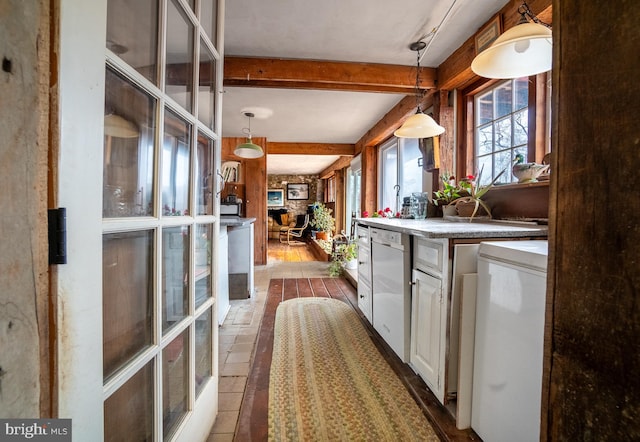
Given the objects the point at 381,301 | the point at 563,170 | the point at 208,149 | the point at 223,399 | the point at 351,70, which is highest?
the point at 351,70

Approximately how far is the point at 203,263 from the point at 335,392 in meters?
0.96

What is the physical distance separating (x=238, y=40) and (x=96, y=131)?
1968mm

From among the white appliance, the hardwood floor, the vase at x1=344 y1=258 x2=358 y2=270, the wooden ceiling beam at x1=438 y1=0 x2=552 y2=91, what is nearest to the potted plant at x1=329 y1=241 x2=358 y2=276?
the vase at x1=344 y1=258 x2=358 y2=270

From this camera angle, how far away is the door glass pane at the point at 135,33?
2.05ft

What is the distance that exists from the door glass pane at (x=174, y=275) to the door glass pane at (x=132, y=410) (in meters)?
0.14

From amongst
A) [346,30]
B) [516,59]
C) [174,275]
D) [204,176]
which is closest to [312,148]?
[346,30]

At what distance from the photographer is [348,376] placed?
1543 millimetres

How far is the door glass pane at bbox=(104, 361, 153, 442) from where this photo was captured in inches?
24.9

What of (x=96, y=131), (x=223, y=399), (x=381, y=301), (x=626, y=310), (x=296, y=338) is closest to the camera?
(x=626, y=310)

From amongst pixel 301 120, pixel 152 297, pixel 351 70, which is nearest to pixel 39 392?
pixel 152 297

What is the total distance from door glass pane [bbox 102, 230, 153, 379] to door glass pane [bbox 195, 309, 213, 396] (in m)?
0.32

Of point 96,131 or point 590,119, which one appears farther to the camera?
point 96,131

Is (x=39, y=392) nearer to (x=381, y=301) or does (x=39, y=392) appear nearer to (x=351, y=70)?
(x=381, y=301)

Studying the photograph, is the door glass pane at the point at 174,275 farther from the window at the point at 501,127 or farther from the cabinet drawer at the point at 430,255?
the window at the point at 501,127
